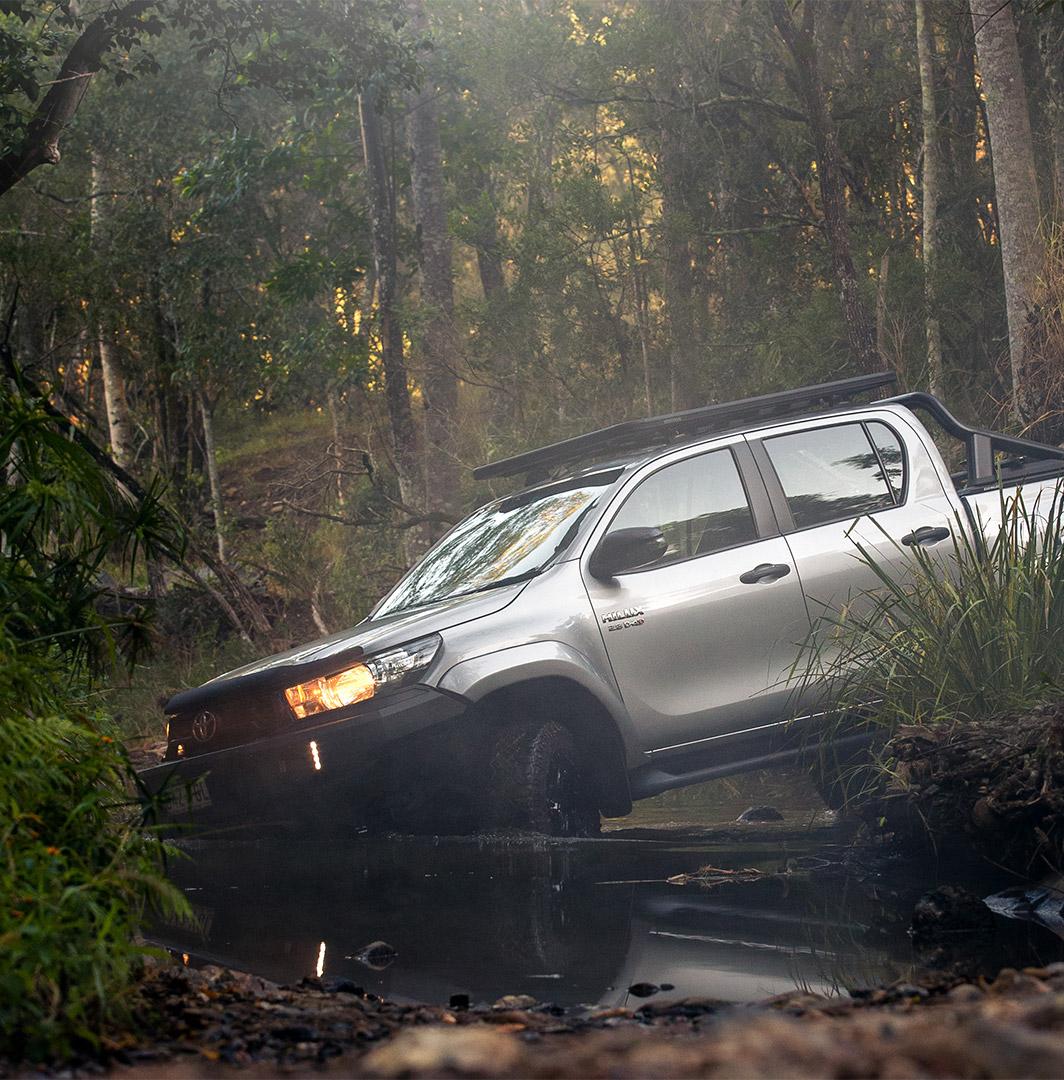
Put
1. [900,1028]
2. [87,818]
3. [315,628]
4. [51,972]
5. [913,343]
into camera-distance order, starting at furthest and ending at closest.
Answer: [315,628]
[913,343]
[87,818]
[51,972]
[900,1028]

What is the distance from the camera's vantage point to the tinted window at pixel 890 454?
7297 millimetres

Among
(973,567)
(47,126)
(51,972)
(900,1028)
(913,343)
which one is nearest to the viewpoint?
(900,1028)

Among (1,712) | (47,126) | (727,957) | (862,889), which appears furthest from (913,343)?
(1,712)

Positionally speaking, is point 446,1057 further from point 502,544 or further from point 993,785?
point 502,544

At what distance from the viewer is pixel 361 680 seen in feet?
19.6

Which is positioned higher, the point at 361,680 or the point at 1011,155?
the point at 1011,155

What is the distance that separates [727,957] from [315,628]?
11.6 m

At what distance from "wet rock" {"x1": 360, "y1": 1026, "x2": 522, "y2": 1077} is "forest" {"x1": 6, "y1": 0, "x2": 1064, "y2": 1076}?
4220 millimetres

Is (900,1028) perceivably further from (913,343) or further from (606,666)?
(913,343)

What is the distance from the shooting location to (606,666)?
6305mm

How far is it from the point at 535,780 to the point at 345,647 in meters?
1.01

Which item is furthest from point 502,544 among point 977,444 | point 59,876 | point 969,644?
point 59,876

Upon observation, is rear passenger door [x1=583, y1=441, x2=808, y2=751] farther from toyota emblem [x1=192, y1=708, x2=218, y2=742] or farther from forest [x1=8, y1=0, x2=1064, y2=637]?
forest [x1=8, y1=0, x2=1064, y2=637]

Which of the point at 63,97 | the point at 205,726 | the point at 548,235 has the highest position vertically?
the point at 63,97
